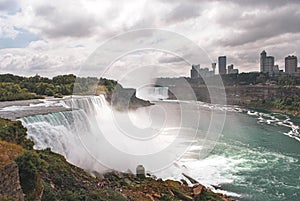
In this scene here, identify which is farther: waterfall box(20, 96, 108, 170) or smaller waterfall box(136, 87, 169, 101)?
smaller waterfall box(136, 87, 169, 101)

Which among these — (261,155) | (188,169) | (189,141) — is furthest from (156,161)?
(261,155)

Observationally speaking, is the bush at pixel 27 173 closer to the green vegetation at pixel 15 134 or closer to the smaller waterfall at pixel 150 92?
the green vegetation at pixel 15 134

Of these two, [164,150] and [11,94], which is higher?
[11,94]

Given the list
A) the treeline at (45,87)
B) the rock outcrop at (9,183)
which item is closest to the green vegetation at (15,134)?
the rock outcrop at (9,183)

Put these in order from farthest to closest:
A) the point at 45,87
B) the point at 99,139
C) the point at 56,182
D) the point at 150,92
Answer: the point at 150,92, the point at 45,87, the point at 99,139, the point at 56,182

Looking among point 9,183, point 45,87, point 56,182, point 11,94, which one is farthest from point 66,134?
point 45,87

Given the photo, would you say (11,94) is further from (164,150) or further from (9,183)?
(9,183)

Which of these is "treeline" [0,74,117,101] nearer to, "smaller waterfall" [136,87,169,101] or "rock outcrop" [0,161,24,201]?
"smaller waterfall" [136,87,169,101]

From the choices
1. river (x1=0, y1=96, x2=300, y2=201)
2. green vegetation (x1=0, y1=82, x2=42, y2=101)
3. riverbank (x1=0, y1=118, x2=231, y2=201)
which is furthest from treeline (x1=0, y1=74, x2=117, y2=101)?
riverbank (x1=0, y1=118, x2=231, y2=201)

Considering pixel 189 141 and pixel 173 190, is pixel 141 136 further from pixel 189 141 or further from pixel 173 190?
pixel 173 190

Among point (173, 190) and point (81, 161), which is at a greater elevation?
point (81, 161)

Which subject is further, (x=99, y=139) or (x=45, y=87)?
(x=45, y=87)
